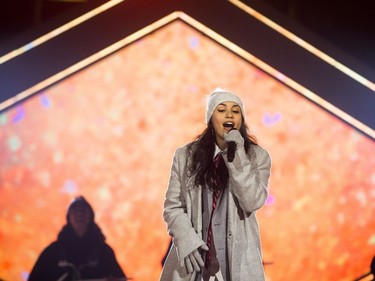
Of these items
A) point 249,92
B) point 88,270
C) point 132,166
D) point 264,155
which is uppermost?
point 249,92

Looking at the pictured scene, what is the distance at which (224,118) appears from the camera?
1.79 meters

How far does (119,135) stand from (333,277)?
4.06 ft

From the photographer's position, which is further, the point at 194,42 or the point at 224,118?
the point at 194,42

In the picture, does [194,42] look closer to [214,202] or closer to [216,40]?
[216,40]

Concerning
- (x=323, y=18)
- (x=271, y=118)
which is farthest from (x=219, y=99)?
(x=323, y=18)

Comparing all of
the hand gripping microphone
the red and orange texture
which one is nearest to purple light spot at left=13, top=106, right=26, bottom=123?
the red and orange texture

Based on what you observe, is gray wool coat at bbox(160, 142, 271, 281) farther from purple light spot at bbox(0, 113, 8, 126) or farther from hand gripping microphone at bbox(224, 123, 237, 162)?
purple light spot at bbox(0, 113, 8, 126)

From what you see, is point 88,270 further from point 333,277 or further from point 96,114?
point 333,277

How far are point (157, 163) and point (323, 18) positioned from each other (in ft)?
3.88

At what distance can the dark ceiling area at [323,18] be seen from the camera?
3221 millimetres

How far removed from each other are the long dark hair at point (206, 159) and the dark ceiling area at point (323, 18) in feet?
5.09

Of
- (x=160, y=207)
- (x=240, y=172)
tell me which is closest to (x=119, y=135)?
(x=160, y=207)

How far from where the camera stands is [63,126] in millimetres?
2965

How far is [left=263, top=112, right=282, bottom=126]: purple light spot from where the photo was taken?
2.94 meters
